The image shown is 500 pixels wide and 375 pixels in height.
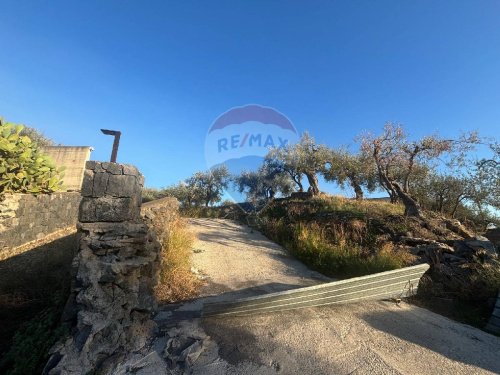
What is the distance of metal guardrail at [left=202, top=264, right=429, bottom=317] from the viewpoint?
4.46 m

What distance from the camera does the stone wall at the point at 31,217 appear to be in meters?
7.84

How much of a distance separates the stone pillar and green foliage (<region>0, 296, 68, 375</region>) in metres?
0.27

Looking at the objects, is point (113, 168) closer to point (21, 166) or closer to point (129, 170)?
→ point (129, 170)

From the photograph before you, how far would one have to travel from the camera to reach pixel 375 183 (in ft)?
73.7

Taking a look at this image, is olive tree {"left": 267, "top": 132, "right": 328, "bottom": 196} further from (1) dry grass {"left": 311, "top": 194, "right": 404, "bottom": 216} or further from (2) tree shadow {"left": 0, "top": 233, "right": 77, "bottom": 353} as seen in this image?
(2) tree shadow {"left": 0, "top": 233, "right": 77, "bottom": 353}

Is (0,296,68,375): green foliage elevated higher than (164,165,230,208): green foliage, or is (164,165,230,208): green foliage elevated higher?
(164,165,230,208): green foliage

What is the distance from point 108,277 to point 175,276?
245cm

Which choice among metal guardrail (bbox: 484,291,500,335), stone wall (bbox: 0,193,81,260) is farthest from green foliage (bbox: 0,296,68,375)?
metal guardrail (bbox: 484,291,500,335)

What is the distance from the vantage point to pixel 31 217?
28.7 ft

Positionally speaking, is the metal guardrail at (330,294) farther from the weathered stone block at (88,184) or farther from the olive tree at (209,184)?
the olive tree at (209,184)

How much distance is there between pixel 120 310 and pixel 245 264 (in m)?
4.81

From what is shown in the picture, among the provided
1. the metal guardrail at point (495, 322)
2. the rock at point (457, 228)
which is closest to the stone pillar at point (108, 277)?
the metal guardrail at point (495, 322)

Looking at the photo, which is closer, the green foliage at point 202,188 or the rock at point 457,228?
the rock at point 457,228

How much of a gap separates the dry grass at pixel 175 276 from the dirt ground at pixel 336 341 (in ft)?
1.11
